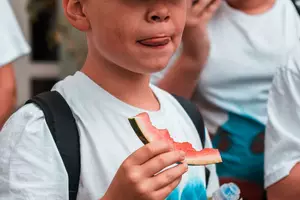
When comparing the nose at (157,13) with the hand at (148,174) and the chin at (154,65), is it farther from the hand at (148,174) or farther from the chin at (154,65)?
the hand at (148,174)

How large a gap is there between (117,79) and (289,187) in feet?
2.24

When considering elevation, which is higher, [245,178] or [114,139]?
[114,139]

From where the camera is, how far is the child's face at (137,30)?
1.63 m

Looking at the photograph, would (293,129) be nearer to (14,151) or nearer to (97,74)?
A: (97,74)

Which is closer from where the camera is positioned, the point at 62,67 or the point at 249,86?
the point at 249,86

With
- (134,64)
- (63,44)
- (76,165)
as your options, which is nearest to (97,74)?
Result: (134,64)

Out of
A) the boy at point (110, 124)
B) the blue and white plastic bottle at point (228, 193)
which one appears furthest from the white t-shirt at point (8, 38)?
the blue and white plastic bottle at point (228, 193)

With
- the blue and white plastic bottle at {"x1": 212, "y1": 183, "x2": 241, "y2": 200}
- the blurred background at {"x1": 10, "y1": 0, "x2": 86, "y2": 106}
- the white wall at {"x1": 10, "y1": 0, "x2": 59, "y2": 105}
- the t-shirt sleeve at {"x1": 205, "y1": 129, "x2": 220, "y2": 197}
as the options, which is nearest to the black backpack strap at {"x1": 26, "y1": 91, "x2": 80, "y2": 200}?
the blue and white plastic bottle at {"x1": 212, "y1": 183, "x2": 241, "y2": 200}

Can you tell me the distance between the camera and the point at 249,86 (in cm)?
248

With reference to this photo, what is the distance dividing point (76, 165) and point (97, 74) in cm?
28

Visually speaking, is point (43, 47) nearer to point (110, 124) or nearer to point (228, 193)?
point (110, 124)

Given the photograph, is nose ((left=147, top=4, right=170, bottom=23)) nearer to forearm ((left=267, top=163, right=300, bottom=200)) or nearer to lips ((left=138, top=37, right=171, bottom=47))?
lips ((left=138, top=37, right=171, bottom=47))

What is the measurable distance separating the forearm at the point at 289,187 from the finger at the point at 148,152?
2.39 ft

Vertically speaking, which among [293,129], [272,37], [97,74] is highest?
[97,74]
